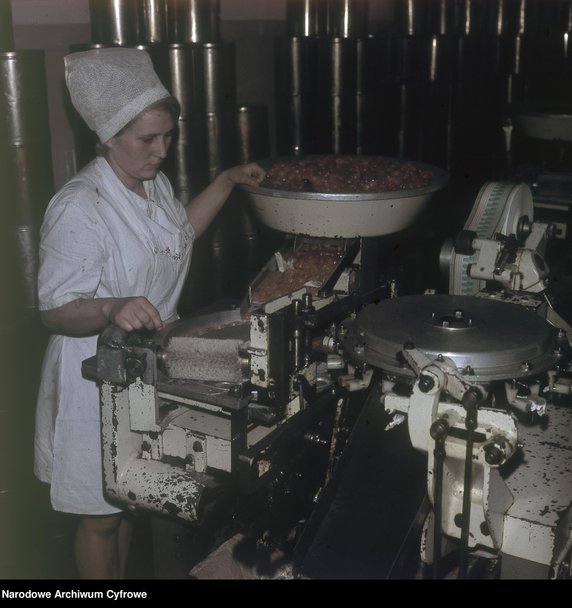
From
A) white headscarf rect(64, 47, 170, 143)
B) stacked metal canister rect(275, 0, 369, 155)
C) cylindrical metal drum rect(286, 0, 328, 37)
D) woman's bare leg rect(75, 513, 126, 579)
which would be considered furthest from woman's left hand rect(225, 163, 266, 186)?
cylindrical metal drum rect(286, 0, 328, 37)

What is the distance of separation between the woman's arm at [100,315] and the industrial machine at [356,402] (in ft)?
0.13

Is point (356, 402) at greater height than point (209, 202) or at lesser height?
lesser

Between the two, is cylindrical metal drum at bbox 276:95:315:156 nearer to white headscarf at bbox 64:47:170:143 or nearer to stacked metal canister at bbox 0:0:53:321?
stacked metal canister at bbox 0:0:53:321

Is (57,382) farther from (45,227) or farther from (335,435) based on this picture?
(335,435)

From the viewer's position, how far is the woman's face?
1921 millimetres

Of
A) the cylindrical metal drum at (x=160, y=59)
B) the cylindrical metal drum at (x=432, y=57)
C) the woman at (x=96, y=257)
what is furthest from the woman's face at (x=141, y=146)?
the cylindrical metal drum at (x=432, y=57)

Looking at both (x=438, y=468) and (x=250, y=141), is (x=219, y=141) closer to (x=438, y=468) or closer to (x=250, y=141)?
(x=250, y=141)

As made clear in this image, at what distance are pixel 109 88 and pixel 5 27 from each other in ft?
2.42

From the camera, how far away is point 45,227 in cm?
186

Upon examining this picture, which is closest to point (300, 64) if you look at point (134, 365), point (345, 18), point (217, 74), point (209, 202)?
point (345, 18)

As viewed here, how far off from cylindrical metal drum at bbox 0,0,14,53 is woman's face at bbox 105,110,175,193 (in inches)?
27.3

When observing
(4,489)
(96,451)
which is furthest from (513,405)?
(4,489)

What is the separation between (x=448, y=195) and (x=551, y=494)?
11.1 feet

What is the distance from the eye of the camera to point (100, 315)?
172cm
